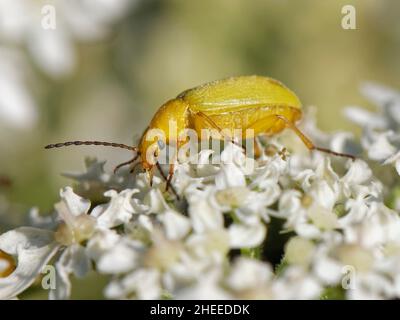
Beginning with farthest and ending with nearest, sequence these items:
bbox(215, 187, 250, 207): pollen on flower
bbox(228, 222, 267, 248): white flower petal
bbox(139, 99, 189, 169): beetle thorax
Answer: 1. bbox(139, 99, 189, 169): beetle thorax
2. bbox(215, 187, 250, 207): pollen on flower
3. bbox(228, 222, 267, 248): white flower petal

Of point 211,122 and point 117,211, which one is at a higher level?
point 211,122

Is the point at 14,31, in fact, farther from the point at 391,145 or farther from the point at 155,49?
the point at 391,145

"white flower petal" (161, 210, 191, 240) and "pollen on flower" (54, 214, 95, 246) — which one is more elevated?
"white flower petal" (161, 210, 191, 240)

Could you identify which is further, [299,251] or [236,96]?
[236,96]

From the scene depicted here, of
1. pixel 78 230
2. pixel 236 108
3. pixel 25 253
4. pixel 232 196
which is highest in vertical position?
pixel 236 108

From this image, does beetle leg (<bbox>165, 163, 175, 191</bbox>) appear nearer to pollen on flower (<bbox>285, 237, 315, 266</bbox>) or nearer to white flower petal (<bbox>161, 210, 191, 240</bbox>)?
white flower petal (<bbox>161, 210, 191, 240</bbox>)

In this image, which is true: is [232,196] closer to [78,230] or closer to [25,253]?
[78,230]

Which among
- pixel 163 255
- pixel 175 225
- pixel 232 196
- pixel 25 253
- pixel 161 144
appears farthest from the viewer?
pixel 161 144

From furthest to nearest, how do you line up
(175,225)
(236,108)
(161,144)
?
1. (236,108)
2. (161,144)
3. (175,225)

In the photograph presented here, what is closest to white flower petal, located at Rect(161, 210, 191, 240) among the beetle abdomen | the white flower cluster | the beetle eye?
the white flower cluster

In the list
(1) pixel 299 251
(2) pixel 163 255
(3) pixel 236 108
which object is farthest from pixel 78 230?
(3) pixel 236 108
